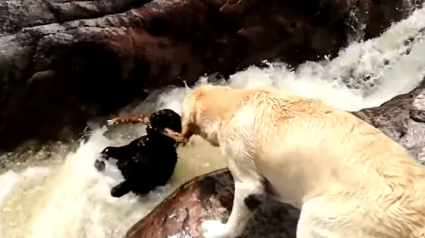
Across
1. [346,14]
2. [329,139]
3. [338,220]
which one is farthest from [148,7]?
[338,220]

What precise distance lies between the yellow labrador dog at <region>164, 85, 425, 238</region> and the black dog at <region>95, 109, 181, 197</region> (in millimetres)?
633

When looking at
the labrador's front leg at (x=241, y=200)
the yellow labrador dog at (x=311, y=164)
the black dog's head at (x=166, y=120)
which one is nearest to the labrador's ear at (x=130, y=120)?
the black dog's head at (x=166, y=120)

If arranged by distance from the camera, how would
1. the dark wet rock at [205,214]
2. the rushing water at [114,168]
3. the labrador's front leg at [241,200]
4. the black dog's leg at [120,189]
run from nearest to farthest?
the labrador's front leg at [241,200], the dark wet rock at [205,214], the rushing water at [114,168], the black dog's leg at [120,189]

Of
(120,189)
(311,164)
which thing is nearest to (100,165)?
(120,189)

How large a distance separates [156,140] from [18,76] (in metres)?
1.33

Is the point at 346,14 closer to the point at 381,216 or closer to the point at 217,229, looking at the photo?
the point at 217,229

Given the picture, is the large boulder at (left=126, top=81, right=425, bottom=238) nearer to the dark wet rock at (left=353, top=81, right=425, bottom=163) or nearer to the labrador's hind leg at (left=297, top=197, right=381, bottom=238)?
the dark wet rock at (left=353, top=81, right=425, bottom=163)

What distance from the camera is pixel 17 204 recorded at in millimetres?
5203

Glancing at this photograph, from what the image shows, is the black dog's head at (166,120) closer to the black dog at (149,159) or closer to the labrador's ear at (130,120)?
the black dog at (149,159)

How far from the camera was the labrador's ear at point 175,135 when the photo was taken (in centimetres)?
427

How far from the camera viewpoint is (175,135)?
14.8 feet

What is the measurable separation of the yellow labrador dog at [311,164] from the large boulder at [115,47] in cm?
170

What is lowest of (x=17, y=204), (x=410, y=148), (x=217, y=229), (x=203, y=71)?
(x=17, y=204)

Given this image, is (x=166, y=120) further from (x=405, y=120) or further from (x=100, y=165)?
(x=405, y=120)
